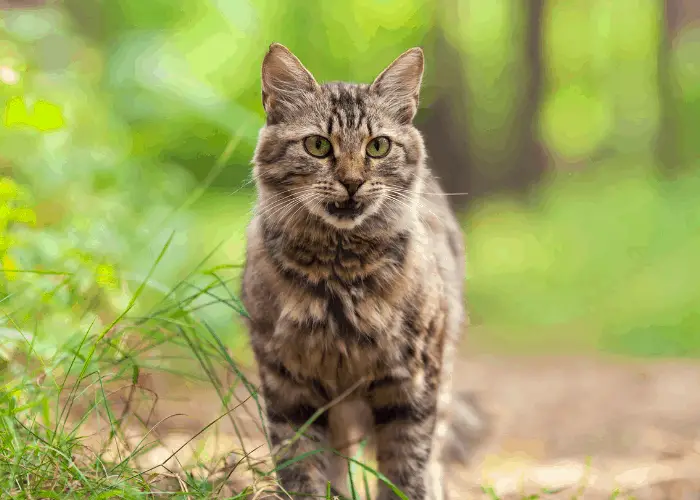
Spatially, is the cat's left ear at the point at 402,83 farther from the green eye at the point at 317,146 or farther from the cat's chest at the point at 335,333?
the cat's chest at the point at 335,333

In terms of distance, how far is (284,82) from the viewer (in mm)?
2949

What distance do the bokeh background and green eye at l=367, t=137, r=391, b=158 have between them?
2.61 ft

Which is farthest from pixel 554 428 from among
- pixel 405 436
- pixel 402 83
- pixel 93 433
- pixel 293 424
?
pixel 93 433

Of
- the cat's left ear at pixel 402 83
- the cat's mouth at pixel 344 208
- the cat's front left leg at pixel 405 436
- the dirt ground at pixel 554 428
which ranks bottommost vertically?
the dirt ground at pixel 554 428

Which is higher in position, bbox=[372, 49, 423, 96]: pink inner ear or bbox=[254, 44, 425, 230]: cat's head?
bbox=[372, 49, 423, 96]: pink inner ear

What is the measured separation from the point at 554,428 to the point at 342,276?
2708 mm

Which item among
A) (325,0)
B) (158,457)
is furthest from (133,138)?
(325,0)

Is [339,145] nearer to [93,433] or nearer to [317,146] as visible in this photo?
[317,146]

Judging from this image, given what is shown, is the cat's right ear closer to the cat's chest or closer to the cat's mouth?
the cat's mouth

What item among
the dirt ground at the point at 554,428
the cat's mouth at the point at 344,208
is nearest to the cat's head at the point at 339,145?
the cat's mouth at the point at 344,208

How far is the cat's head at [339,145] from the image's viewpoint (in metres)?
2.71

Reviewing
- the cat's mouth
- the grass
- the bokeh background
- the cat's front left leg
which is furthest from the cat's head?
the cat's front left leg

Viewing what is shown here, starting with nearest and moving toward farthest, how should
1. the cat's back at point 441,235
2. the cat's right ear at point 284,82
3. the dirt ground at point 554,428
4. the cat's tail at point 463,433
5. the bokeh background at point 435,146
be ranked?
the cat's right ear at point 284,82 < the cat's back at point 441,235 < the dirt ground at point 554,428 < the bokeh background at point 435,146 < the cat's tail at point 463,433

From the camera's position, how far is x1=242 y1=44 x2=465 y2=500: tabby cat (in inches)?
108
